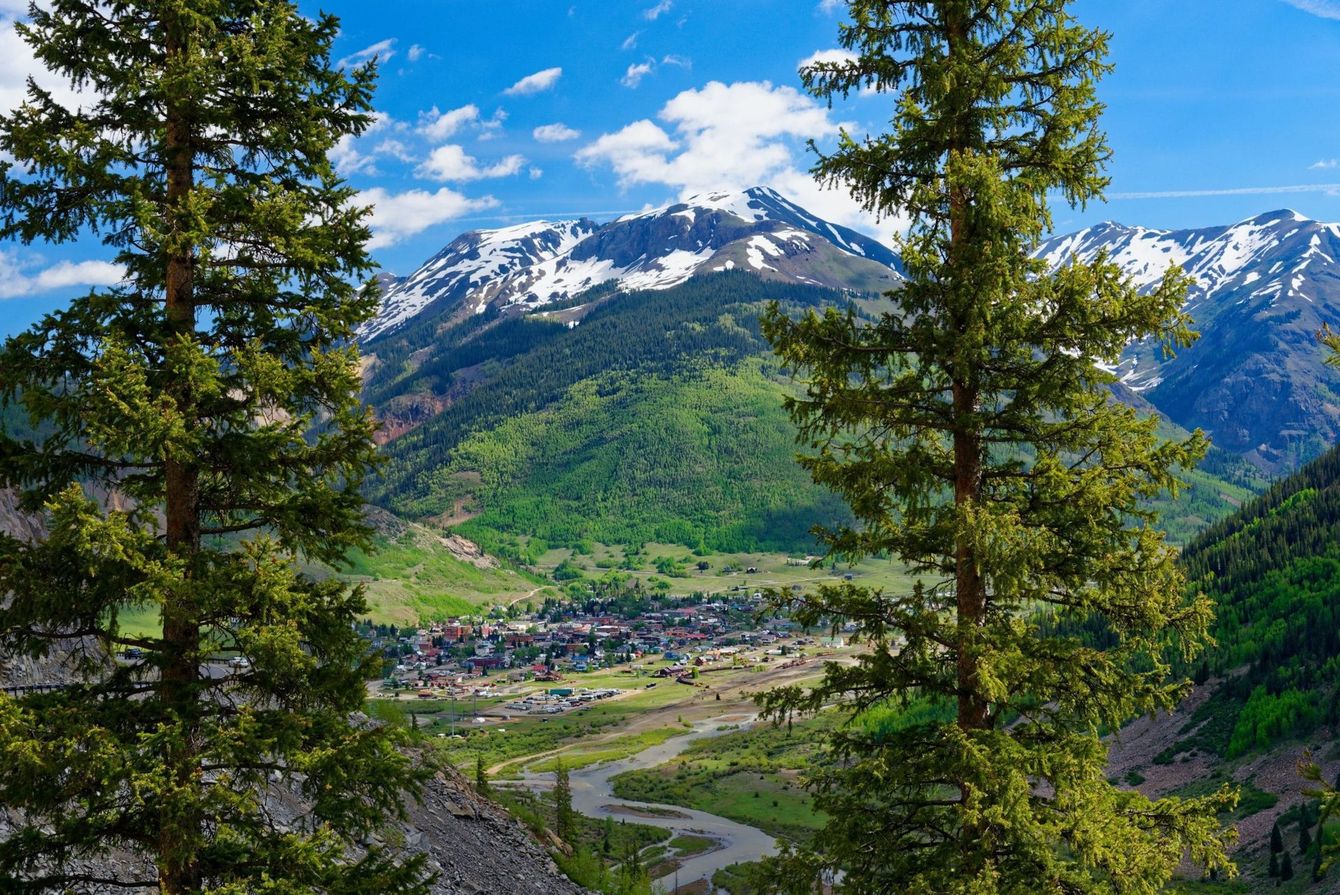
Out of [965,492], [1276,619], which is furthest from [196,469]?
[1276,619]

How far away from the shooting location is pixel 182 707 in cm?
1141

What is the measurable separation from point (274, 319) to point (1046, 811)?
11.4m

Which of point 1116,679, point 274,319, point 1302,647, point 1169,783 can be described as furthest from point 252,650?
point 1302,647

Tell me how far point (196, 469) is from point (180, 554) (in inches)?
40.4

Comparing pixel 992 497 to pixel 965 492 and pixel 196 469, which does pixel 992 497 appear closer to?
pixel 965 492

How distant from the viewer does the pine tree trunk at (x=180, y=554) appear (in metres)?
11.0

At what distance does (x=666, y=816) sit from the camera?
100250 millimetres

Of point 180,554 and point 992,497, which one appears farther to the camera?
point 992,497

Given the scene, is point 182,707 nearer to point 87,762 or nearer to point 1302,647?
point 87,762

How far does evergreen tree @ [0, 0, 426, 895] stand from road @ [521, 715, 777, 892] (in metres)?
69.1

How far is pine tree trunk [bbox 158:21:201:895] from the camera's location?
36.0ft

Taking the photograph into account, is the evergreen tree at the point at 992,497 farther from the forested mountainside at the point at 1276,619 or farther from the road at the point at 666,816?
the road at the point at 666,816

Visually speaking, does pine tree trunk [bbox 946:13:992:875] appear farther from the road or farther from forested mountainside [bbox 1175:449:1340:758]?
the road

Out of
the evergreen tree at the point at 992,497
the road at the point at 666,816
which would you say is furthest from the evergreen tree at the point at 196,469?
the road at the point at 666,816
